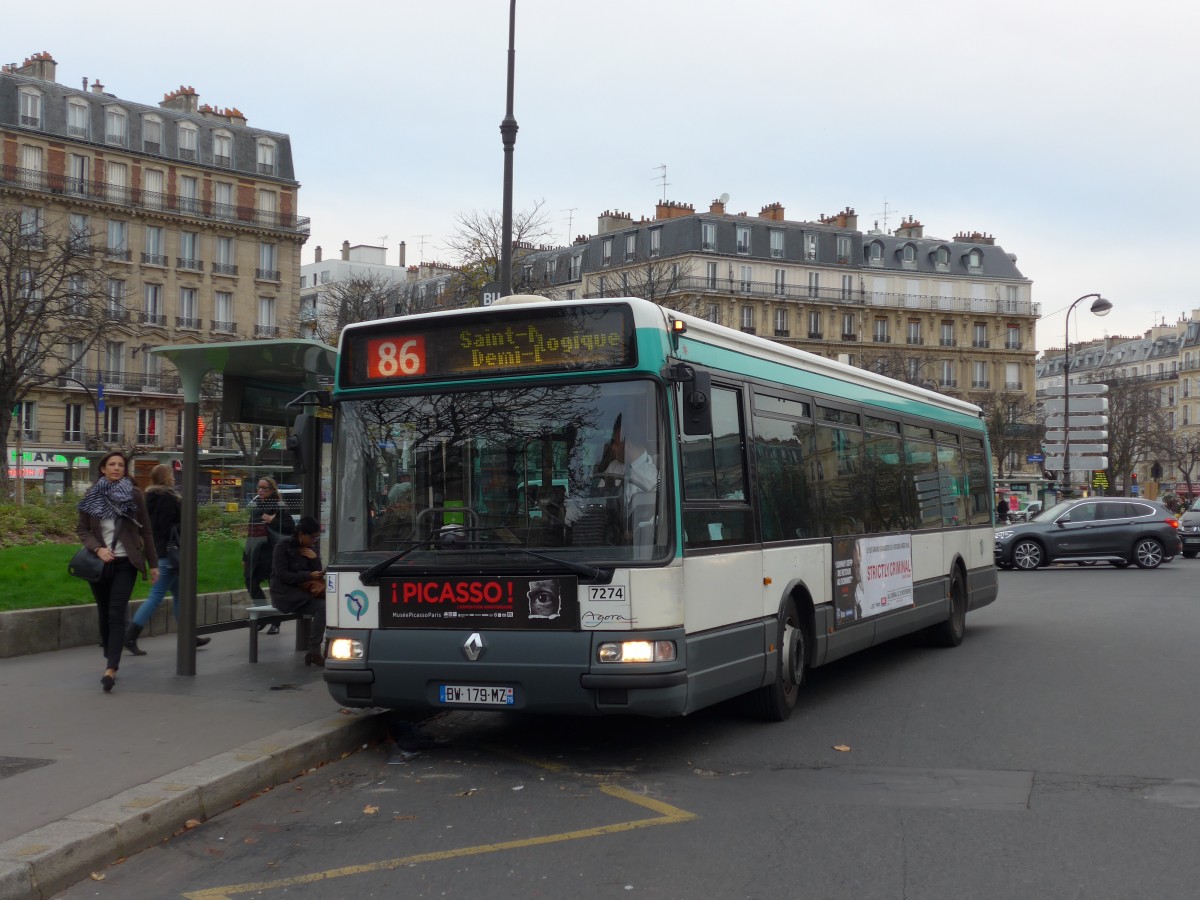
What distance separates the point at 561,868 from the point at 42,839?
88.0 inches

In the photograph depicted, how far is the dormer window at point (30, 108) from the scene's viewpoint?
222 ft

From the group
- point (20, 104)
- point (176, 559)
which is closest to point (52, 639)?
point (176, 559)

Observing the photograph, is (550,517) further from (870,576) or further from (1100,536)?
(1100,536)

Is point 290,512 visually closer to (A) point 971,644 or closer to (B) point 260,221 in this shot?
(A) point 971,644

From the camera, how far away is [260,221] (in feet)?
247

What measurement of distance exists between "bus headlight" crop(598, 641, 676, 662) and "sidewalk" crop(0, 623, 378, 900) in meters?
1.91

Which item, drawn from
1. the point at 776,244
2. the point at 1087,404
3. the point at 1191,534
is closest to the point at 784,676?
the point at 1191,534

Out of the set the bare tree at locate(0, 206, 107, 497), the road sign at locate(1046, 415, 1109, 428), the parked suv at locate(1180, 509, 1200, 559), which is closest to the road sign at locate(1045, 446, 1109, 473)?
the road sign at locate(1046, 415, 1109, 428)

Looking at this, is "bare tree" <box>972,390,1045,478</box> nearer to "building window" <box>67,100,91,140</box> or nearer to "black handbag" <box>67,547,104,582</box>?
"building window" <box>67,100,91,140</box>

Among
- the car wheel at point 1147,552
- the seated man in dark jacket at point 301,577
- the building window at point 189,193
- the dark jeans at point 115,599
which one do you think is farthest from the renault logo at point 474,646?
the building window at point 189,193

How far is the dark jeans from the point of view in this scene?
10039 millimetres

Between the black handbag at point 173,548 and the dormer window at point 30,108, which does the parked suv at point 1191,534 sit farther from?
the dormer window at point 30,108

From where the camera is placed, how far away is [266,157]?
3024 inches

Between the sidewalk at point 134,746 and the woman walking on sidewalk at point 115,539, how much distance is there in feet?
1.67
